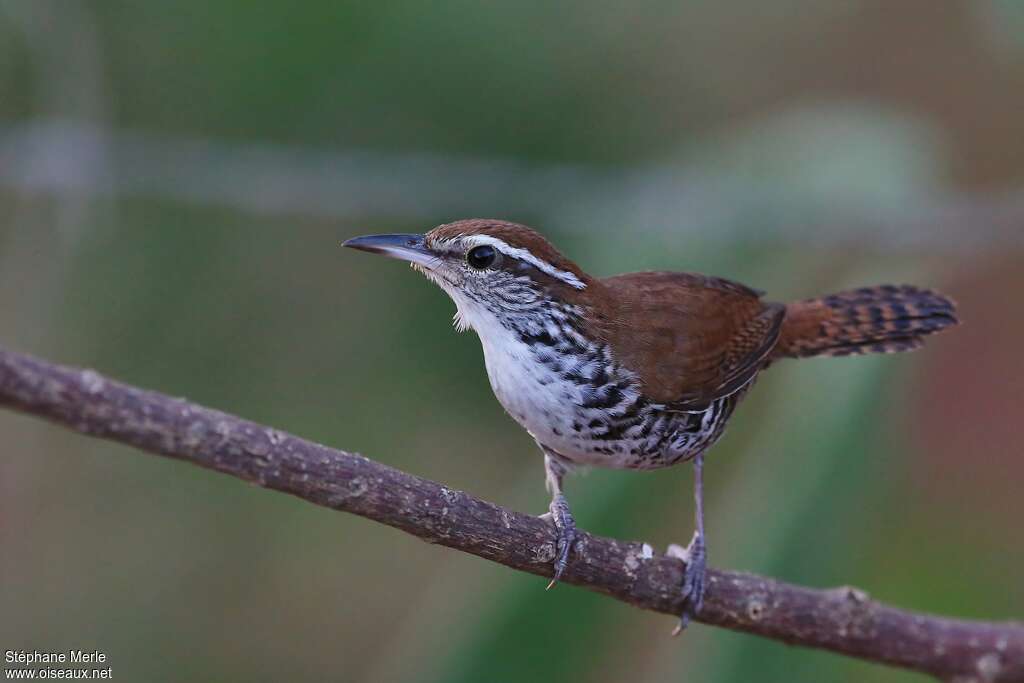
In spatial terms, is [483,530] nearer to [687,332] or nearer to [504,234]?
[504,234]

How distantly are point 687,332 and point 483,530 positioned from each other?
1472mm

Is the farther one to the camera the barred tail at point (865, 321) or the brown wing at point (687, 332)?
the barred tail at point (865, 321)

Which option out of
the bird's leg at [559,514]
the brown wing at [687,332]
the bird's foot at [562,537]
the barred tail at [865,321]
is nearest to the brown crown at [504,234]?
the brown wing at [687,332]

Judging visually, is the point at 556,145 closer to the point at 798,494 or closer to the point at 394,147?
the point at 394,147

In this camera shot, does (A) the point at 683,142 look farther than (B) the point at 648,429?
Yes

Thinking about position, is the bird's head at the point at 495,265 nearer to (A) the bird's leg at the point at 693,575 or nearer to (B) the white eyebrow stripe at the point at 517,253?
(B) the white eyebrow stripe at the point at 517,253

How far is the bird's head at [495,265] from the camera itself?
3531mm

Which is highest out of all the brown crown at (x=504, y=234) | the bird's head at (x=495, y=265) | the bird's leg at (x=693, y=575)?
the brown crown at (x=504, y=234)

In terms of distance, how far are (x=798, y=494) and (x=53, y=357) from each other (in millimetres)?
3446

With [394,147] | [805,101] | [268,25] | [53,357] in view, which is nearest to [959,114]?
[805,101]

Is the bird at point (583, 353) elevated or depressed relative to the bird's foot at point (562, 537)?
elevated

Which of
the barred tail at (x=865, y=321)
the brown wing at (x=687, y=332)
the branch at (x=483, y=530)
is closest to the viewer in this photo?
the branch at (x=483, y=530)

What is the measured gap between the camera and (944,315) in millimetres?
4457

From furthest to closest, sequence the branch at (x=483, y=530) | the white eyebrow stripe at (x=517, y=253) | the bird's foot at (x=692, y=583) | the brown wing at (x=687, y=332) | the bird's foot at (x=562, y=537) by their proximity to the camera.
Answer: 1. the brown wing at (x=687, y=332)
2. the white eyebrow stripe at (x=517, y=253)
3. the bird's foot at (x=692, y=583)
4. the bird's foot at (x=562, y=537)
5. the branch at (x=483, y=530)
